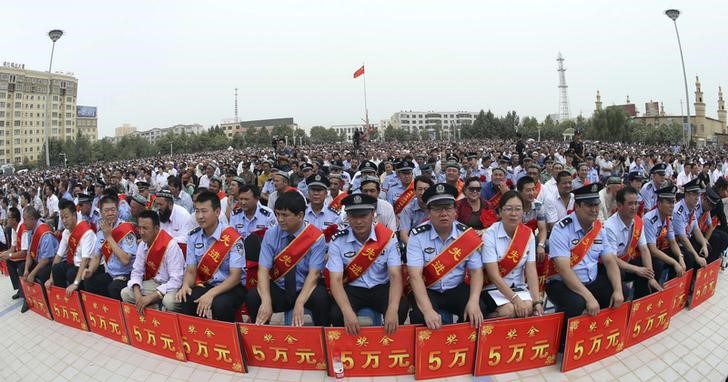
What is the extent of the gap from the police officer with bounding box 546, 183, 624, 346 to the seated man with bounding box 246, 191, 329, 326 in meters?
2.10

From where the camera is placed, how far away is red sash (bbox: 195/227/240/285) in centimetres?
393

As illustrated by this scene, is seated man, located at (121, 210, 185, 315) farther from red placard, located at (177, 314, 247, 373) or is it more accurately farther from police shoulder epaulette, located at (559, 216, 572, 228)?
police shoulder epaulette, located at (559, 216, 572, 228)

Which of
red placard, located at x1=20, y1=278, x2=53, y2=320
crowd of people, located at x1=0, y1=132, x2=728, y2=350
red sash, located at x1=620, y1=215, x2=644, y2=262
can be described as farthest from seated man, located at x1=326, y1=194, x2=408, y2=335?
red placard, located at x1=20, y1=278, x2=53, y2=320

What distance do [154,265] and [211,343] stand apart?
118cm

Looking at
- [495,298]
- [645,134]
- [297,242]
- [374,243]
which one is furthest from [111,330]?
[645,134]

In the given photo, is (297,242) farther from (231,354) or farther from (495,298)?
(495,298)

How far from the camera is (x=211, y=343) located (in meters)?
3.53

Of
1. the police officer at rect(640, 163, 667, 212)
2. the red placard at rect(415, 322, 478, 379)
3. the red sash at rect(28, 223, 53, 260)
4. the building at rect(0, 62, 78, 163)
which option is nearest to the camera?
the red placard at rect(415, 322, 478, 379)

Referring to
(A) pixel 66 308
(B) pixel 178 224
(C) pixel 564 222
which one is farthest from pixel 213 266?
(C) pixel 564 222

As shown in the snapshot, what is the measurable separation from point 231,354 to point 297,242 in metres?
1.10

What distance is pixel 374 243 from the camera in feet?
11.8

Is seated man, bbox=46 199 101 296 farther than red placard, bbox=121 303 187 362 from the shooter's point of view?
Yes

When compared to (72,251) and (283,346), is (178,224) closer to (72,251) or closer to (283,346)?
(72,251)

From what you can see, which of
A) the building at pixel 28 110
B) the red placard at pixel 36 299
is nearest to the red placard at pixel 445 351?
the red placard at pixel 36 299
